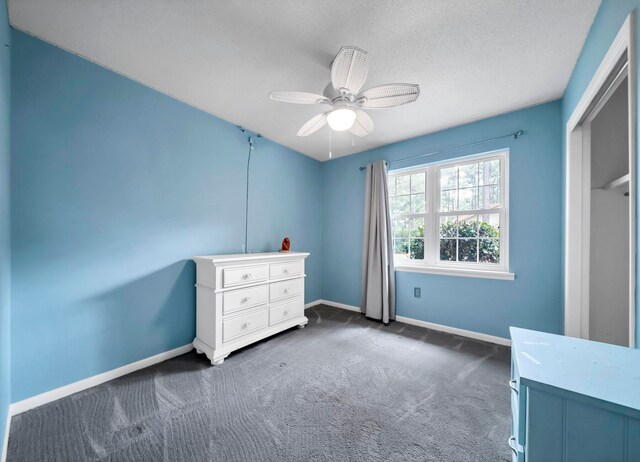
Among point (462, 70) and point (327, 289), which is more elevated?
point (462, 70)

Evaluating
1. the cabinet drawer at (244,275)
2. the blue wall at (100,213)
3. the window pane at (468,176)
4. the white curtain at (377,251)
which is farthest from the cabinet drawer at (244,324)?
the window pane at (468,176)

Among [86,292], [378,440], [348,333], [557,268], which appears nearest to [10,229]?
[86,292]

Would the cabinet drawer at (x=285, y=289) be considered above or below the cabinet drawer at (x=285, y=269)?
below

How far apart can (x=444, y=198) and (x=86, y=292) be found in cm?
365

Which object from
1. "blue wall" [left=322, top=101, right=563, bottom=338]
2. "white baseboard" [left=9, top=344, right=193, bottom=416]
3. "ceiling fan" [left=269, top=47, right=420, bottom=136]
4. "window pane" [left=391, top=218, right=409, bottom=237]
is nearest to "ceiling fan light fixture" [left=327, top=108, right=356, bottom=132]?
"ceiling fan" [left=269, top=47, right=420, bottom=136]

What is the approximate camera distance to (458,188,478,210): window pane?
9.03 ft

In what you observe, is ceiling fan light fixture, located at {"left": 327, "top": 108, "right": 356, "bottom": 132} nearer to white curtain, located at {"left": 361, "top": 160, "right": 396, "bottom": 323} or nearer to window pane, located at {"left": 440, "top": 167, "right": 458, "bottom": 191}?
white curtain, located at {"left": 361, "top": 160, "right": 396, "bottom": 323}

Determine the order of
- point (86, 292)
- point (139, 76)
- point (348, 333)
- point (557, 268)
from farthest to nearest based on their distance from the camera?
1. point (348, 333)
2. point (557, 268)
3. point (139, 76)
4. point (86, 292)

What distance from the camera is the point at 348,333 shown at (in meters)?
2.78

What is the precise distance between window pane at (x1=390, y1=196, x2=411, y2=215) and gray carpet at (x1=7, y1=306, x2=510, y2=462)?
1.79 metres

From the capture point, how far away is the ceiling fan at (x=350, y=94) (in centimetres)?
137

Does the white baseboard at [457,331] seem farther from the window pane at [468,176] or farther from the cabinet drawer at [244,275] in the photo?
the cabinet drawer at [244,275]

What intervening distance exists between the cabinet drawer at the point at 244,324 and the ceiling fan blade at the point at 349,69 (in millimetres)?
2158

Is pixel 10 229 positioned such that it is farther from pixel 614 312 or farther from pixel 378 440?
pixel 614 312
